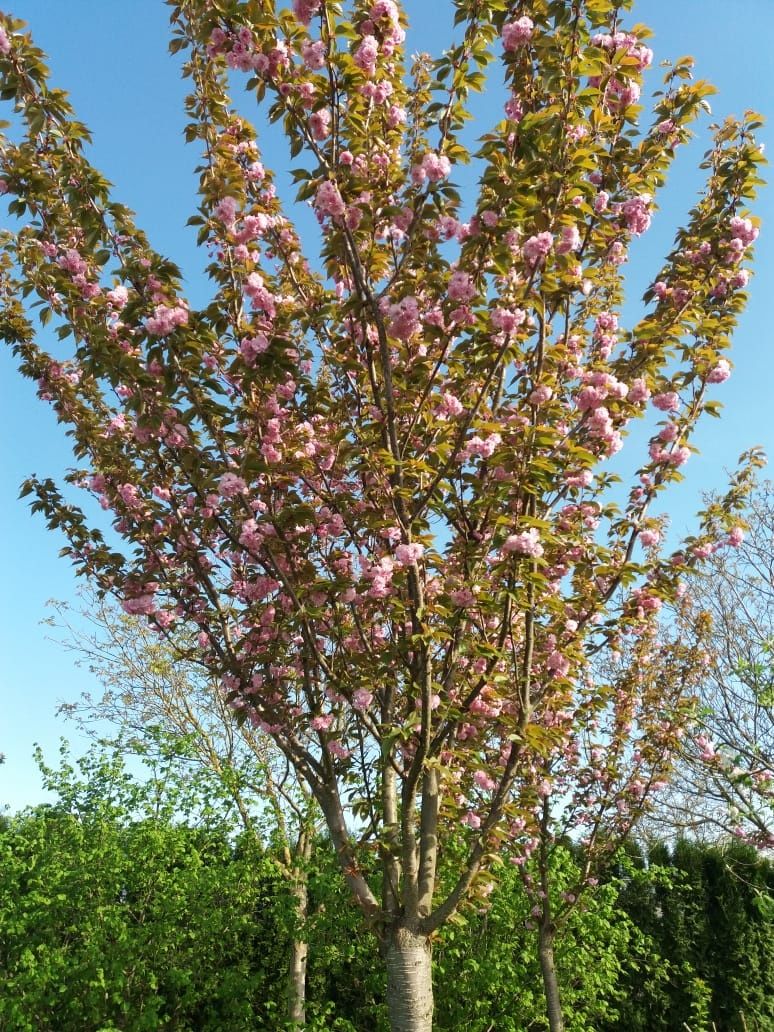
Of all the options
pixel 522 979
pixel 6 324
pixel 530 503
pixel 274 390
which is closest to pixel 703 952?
pixel 522 979

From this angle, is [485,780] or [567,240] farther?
[485,780]

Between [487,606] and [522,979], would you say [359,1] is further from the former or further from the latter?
[522,979]

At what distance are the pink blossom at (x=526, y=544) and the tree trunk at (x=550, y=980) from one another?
4628 millimetres

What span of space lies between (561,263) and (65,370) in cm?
310

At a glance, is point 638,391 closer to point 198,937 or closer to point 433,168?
point 433,168

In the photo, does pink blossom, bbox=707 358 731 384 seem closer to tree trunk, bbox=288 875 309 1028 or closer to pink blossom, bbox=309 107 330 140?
pink blossom, bbox=309 107 330 140

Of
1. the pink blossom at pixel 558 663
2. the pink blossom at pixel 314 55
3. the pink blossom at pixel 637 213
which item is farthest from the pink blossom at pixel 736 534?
the pink blossom at pixel 314 55

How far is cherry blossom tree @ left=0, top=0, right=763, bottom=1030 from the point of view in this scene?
3.51 metres

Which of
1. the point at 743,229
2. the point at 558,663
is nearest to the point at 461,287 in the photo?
the point at 743,229

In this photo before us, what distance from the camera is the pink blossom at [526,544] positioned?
3.35 meters

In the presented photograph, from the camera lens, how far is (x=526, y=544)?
335 centimetres

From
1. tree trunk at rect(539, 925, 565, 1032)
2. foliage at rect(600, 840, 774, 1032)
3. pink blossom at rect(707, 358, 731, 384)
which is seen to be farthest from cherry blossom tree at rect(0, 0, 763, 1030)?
foliage at rect(600, 840, 774, 1032)

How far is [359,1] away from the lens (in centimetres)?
353

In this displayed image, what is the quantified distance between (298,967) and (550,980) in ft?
9.05
